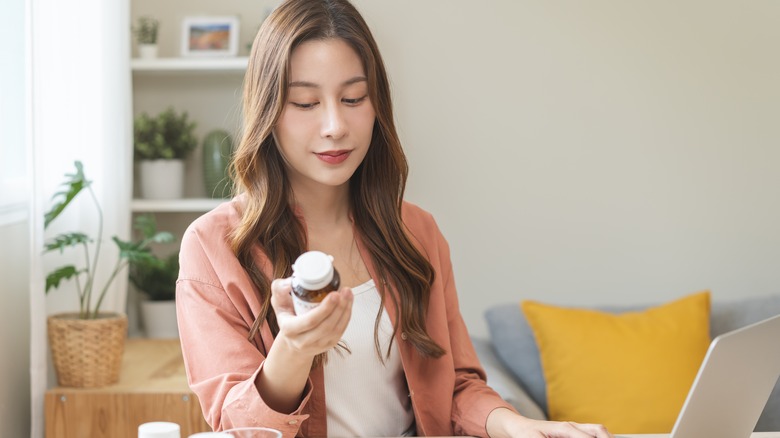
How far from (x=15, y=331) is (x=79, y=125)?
0.60 m

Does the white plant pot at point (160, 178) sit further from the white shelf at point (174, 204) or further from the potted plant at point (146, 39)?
the potted plant at point (146, 39)

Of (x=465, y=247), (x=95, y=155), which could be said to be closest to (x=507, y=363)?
(x=465, y=247)

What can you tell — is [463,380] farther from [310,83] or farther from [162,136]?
[162,136]

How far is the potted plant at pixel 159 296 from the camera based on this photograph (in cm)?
292

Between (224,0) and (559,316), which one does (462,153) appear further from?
(224,0)

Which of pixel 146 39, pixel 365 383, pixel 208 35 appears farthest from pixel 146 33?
pixel 365 383

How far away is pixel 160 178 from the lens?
115 inches

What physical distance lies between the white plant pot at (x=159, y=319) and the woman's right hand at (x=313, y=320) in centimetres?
185

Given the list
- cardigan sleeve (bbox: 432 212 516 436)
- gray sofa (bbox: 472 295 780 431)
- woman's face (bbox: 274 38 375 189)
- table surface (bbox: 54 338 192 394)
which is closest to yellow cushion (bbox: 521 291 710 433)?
gray sofa (bbox: 472 295 780 431)

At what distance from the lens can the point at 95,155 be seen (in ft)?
8.73

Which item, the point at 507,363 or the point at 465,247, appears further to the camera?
the point at 465,247

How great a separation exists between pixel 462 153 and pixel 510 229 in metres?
0.30

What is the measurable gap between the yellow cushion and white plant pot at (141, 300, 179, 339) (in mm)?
1085

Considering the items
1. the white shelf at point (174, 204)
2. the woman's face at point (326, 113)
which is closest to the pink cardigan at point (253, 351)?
the woman's face at point (326, 113)
